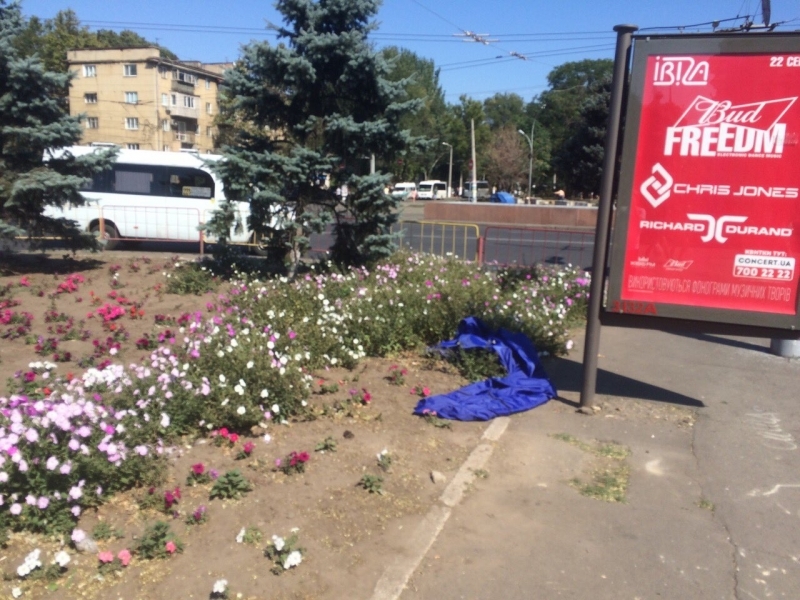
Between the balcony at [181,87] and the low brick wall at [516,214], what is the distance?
37.7 metres

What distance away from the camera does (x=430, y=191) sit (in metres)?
72.6

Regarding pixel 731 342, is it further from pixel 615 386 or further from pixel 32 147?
pixel 32 147

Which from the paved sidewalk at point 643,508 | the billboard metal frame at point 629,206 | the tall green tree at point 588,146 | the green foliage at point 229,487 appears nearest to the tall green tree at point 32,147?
the green foliage at point 229,487

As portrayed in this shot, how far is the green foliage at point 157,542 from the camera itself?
367 centimetres

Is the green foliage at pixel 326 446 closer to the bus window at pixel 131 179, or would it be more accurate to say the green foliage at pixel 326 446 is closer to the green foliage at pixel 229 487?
the green foliage at pixel 229 487

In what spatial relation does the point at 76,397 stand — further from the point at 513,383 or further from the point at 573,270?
the point at 573,270

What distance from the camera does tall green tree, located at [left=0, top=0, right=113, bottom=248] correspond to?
32.6ft

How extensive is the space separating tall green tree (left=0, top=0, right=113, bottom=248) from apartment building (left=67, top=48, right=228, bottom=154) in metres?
48.8

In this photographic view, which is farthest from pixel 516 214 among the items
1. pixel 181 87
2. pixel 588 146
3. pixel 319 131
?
pixel 181 87

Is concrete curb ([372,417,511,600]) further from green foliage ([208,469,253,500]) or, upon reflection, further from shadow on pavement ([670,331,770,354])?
shadow on pavement ([670,331,770,354])

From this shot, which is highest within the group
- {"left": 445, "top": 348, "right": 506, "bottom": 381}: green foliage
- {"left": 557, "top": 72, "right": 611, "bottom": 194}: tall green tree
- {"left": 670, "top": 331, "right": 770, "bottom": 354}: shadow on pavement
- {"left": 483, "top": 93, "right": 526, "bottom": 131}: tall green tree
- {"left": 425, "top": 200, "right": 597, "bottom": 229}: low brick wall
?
{"left": 483, "top": 93, "right": 526, "bottom": 131}: tall green tree

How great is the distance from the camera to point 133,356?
6824mm

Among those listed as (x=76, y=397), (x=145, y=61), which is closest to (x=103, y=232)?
(x=76, y=397)

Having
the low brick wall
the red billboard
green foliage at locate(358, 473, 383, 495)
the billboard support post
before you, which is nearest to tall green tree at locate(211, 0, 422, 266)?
the billboard support post
